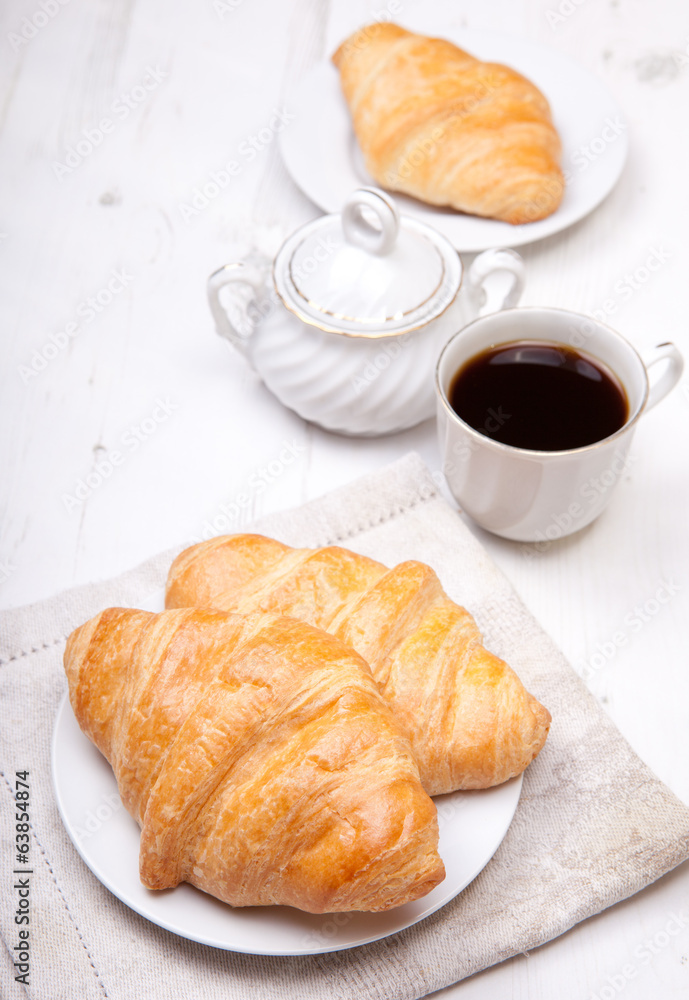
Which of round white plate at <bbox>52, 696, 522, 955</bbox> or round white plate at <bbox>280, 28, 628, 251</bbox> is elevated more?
round white plate at <bbox>280, 28, 628, 251</bbox>

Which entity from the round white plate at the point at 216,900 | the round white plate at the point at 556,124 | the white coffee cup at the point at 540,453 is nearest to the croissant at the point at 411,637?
the round white plate at the point at 216,900

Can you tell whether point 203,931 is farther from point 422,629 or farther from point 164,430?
point 164,430

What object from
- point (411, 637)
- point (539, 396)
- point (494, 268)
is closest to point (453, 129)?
point (494, 268)

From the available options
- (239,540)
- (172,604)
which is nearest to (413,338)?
(239,540)

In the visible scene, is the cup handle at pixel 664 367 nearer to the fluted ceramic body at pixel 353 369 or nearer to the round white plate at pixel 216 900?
the fluted ceramic body at pixel 353 369

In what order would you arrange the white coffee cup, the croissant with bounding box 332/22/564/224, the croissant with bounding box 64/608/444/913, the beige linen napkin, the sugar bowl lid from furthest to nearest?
the croissant with bounding box 332/22/564/224 → the sugar bowl lid → the white coffee cup → the beige linen napkin → the croissant with bounding box 64/608/444/913

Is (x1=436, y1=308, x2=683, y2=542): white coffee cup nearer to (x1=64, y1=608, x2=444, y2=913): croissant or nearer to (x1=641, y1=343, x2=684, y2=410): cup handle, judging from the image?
(x1=641, y1=343, x2=684, y2=410): cup handle

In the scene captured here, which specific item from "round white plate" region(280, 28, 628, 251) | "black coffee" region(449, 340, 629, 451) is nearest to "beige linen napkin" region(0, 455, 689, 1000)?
"black coffee" region(449, 340, 629, 451)
